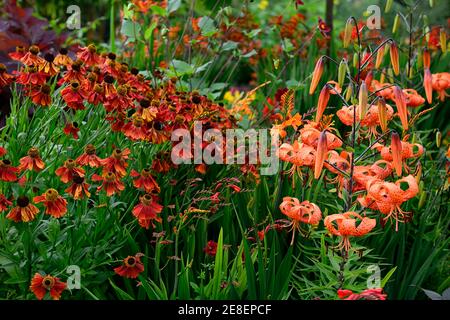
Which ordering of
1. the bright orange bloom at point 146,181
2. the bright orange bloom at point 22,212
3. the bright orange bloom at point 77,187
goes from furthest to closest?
the bright orange bloom at point 146,181 → the bright orange bloom at point 77,187 → the bright orange bloom at point 22,212

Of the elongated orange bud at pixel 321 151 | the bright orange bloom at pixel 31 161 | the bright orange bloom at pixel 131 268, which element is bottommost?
the bright orange bloom at pixel 131 268

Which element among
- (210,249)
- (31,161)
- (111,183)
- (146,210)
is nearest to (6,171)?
(31,161)

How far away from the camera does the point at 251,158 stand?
2543mm

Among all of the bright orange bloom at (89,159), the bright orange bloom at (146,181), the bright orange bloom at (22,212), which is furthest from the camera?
the bright orange bloom at (146,181)

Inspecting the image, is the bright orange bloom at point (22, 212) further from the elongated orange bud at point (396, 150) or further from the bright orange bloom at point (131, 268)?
the elongated orange bud at point (396, 150)

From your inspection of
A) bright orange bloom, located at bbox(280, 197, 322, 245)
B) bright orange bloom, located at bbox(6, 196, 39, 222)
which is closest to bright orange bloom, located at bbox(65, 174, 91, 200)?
bright orange bloom, located at bbox(6, 196, 39, 222)

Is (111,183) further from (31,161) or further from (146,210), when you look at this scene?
(31,161)

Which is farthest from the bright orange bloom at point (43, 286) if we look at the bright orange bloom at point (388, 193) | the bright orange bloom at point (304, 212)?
the bright orange bloom at point (388, 193)

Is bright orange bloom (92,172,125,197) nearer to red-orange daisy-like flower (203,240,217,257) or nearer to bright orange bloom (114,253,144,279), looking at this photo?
bright orange bloom (114,253,144,279)

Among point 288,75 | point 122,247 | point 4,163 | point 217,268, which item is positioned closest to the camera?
point 4,163

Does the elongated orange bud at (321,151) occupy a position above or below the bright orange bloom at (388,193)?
above
